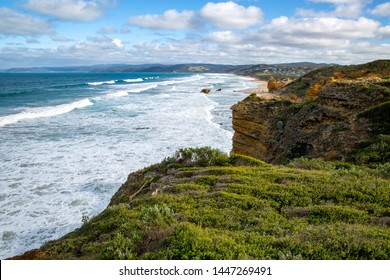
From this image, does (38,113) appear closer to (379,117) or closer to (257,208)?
(379,117)

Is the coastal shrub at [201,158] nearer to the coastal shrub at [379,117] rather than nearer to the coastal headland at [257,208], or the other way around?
the coastal headland at [257,208]

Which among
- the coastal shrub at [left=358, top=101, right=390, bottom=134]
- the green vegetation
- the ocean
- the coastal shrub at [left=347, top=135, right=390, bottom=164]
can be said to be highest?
the coastal shrub at [left=358, top=101, right=390, bottom=134]

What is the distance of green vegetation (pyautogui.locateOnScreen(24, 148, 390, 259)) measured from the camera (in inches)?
201

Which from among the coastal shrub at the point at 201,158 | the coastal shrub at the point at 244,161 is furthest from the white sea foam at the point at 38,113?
the coastal shrub at the point at 244,161

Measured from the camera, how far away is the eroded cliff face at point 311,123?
46.6 ft

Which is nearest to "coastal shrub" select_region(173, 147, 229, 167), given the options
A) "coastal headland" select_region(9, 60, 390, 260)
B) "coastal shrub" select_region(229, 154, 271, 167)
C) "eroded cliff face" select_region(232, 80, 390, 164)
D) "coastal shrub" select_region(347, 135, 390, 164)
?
"coastal headland" select_region(9, 60, 390, 260)

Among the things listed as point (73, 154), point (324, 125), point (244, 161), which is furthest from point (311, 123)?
point (73, 154)

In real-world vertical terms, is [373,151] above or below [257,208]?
above

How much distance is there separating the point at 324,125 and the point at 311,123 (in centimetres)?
84

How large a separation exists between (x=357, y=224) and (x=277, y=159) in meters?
10.7

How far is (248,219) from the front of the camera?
261 inches

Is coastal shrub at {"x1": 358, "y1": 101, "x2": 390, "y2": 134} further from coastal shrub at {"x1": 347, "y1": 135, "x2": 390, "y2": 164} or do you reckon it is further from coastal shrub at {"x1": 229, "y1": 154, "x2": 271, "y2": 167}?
coastal shrub at {"x1": 229, "y1": 154, "x2": 271, "y2": 167}

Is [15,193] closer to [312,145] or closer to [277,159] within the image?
[277,159]
